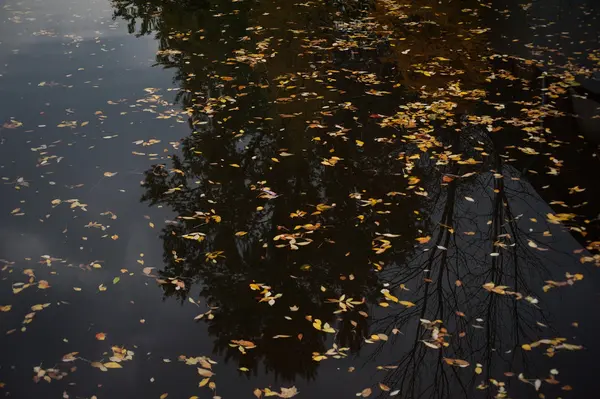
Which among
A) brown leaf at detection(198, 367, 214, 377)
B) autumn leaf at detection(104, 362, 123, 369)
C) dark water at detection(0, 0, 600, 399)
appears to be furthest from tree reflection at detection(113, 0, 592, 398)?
autumn leaf at detection(104, 362, 123, 369)

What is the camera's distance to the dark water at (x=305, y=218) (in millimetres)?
4648

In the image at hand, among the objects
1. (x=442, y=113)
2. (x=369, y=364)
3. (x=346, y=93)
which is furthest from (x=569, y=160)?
(x=369, y=364)

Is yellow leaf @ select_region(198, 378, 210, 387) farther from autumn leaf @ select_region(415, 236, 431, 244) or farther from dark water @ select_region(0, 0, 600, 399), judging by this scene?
autumn leaf @ select_region(415, 236, 431, 244)

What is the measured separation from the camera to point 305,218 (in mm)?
6453

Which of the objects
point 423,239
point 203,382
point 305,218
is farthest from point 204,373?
point 423,239

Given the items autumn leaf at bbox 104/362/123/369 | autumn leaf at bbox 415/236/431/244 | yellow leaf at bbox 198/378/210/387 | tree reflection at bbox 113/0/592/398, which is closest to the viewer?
yellow leaf at bbox 198/378/210/387

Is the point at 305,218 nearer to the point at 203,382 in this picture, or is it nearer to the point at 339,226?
the point at 339,226

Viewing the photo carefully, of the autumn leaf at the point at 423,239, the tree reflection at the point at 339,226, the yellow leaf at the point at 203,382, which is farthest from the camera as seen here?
the autumn leaf at the point at 423,239

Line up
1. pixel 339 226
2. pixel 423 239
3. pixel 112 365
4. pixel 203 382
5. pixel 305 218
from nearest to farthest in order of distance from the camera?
pixel 203 382 → pixel 112 365 → pixel 423 239 → pixel 339 226 → pixel 305 218

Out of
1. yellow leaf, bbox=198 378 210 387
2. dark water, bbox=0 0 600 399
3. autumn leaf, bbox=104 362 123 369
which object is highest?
dark water, bbox=0 0 600 399

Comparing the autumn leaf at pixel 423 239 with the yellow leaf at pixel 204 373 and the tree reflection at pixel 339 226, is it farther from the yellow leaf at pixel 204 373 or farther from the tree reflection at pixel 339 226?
the yellow leaf at pixel 204 373

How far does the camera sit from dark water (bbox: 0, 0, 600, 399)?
465 centimetres

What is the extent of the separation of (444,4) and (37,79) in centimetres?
Answer: 1011

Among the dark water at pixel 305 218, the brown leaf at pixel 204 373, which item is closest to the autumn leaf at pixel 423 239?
the dark water at pixel 305 218
